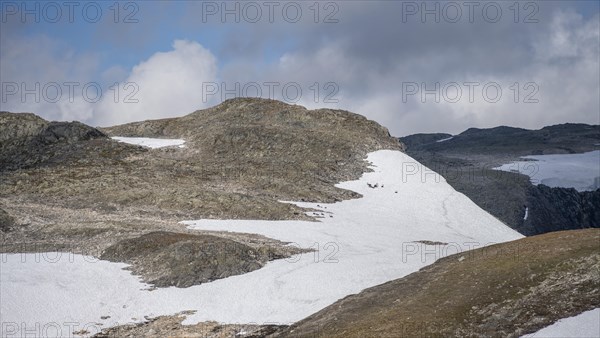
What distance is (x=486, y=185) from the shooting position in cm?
9869

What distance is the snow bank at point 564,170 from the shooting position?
108688mm

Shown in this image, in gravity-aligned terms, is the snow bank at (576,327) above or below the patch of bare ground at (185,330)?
above

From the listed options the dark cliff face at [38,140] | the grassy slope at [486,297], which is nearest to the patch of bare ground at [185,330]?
the grassy slope at [486,297]

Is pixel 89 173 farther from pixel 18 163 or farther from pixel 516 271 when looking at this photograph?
pixel 516 271

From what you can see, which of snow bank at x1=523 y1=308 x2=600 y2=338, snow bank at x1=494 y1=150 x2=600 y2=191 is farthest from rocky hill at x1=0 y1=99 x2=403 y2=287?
snow bank at x1=494 y1=150 x2=600 y2=191

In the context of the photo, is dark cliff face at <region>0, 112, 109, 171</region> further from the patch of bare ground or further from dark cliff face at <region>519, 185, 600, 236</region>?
dark cliff face at <region>519, 185, 600, 236</region>

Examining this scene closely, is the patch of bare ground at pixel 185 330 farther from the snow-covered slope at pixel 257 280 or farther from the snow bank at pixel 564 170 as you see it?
the snow bank at pixel 564 170

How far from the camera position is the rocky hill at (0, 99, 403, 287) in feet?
149

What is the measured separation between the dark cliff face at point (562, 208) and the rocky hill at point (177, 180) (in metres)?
28.3

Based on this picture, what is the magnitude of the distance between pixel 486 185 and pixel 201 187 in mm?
54825

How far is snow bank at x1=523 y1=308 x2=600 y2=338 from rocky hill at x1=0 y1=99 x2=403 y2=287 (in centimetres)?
2428

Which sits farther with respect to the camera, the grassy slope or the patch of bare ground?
the patch of bare ground

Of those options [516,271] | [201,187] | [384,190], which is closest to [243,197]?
[201,187]

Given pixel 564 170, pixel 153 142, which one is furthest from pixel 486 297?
pixel 564 170
